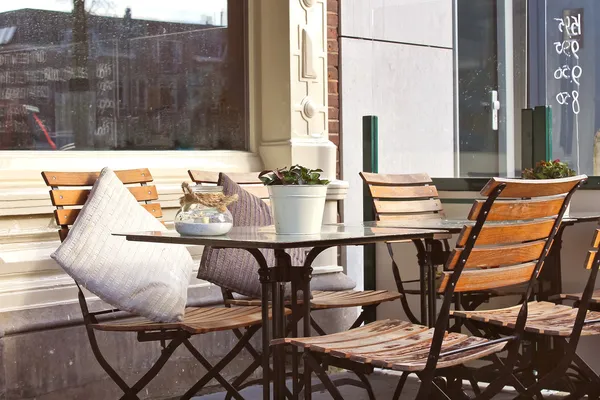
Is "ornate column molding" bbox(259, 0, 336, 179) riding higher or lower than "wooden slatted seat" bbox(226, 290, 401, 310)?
higher

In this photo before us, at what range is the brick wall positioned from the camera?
245 inches

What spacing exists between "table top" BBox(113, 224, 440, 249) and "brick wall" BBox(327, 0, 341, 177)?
2.70 meters

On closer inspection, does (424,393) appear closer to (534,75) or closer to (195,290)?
(195,290)

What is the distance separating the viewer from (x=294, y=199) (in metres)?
3.37

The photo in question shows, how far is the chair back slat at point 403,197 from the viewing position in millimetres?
5176

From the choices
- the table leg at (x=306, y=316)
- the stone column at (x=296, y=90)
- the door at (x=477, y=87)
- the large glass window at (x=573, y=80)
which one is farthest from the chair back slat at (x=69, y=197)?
the large glass window at (x=573, y=80)

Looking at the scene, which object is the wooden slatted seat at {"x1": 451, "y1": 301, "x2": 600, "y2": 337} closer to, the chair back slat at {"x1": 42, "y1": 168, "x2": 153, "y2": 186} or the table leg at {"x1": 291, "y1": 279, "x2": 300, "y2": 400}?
the table leg at {"x1": 291, "y1": 279, "x2": 300, "y2": 400}

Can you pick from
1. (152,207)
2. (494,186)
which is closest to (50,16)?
(152,207)

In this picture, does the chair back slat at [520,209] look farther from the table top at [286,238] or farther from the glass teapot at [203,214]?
the glass teapot at [203,214]

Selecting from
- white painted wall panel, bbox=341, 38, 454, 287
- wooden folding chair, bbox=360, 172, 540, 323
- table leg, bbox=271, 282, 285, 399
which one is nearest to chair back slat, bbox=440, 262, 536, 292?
table leg, bbox=271, 282, 285, 399

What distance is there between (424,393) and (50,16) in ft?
9.51

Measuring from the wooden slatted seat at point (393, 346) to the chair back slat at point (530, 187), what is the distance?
1.52 ft

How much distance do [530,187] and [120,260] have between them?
168 centimetres

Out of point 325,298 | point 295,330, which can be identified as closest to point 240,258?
point 325,298
